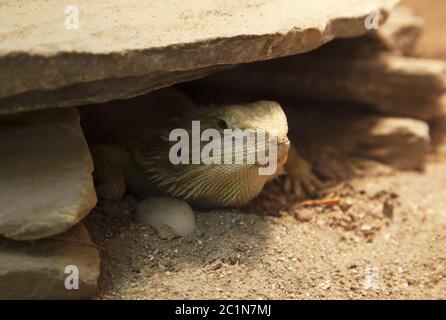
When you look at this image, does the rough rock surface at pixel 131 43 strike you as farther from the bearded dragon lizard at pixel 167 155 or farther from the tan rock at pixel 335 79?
the tan rock at pixel 335 79

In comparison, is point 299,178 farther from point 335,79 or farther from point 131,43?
point 131,43

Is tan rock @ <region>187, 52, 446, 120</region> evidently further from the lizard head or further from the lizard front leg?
the lizard head

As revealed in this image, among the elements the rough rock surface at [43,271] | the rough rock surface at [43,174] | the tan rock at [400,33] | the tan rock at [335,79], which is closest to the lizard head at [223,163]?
the rough rock surface at [43,174]

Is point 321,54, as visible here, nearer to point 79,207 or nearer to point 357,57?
point 357,57

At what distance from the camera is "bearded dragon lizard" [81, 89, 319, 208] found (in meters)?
2.40

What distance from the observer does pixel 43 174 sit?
210cm

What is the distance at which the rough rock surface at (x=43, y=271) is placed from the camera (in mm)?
1987

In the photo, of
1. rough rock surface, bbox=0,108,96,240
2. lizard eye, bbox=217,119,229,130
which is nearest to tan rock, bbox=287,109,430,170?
lizard eye, bbox=217,119,229,130

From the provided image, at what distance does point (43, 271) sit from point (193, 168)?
785mm

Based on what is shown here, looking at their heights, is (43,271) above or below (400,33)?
below

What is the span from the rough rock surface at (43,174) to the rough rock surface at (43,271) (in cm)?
10

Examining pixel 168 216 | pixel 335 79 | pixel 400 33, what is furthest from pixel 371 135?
pixel 168 216
